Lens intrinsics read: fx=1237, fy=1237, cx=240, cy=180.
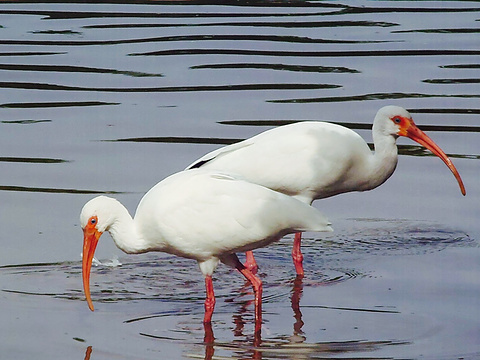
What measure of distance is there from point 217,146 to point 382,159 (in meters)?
2.98

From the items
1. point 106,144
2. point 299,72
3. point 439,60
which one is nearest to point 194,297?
point 106,144

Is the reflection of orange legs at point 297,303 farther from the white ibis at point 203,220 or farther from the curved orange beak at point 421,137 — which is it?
the curved orange beak at point 421,137

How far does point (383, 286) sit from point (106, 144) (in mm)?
4873

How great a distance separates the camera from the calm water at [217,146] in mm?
7512

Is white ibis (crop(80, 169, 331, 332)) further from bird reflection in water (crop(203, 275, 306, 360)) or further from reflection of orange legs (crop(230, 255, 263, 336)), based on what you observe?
bird reflection in water (crop(203, 275, 306, 360))

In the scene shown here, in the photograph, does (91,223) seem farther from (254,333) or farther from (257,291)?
(254,333)

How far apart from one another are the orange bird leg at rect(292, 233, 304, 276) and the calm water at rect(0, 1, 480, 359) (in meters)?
0.08

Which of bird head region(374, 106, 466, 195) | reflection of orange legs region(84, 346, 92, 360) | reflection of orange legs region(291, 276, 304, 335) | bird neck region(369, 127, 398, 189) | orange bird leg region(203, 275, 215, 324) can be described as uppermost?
bird head region(374, 106, 466, 195)

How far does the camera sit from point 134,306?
26.1 ft

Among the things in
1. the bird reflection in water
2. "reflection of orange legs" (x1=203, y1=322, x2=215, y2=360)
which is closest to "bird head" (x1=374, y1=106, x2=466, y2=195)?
the bird reflection in water

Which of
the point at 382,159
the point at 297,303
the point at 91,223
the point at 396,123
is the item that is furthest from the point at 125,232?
the point at 396,123

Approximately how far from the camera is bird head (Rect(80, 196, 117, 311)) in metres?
7.71

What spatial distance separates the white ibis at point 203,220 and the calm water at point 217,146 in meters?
0.41

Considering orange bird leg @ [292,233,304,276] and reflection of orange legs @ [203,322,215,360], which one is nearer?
reflection of orange legs @ [203,322,215,360]
